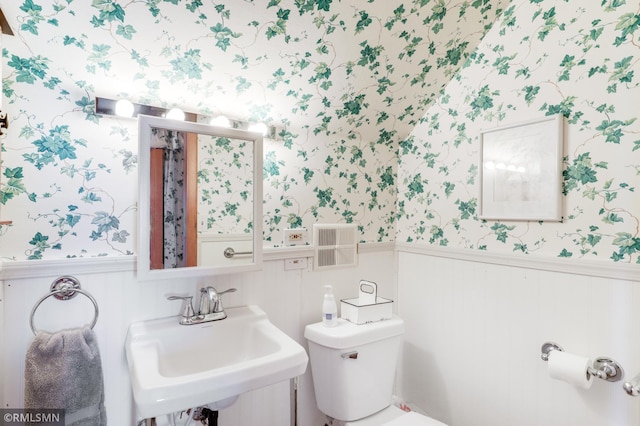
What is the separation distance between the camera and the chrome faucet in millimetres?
1369

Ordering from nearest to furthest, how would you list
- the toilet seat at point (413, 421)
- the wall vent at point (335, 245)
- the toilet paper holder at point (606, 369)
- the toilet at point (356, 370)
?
the toilet paper holder at point (606, 369), the toilet seat at point (413, 421), the toilet at point (356, 370), the wall vent at point (335, 245)

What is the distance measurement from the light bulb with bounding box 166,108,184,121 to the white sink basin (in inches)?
32.1

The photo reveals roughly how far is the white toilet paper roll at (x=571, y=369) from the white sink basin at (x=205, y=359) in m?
0.93

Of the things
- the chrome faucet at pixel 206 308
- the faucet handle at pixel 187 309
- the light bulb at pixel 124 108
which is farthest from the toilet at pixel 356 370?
the light bulb at pixel 124 108

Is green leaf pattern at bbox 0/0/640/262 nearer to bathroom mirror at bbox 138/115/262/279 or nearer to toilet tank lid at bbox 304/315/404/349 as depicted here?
bathroom mirror at bbox 138/115/262/279

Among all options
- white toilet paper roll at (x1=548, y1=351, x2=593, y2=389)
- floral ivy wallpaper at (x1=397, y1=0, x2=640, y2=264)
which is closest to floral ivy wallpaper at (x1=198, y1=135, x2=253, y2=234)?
floral ivy wallpaper at (x1=397, y1=0, x2=640, y2=264)

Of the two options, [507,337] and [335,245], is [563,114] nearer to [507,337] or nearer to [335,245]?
[507,337]

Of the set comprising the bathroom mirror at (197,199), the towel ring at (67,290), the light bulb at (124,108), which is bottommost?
the towel ring at (67,290)

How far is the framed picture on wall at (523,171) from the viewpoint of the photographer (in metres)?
1.36

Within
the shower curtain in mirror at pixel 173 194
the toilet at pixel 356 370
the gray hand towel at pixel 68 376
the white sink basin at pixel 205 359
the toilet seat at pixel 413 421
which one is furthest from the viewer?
the toilet at pixel 356 370

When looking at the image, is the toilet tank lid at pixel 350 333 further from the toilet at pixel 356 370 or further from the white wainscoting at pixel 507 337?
the white wainscoting at pixel 507 337

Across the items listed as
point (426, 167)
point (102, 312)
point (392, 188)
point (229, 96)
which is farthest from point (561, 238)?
point (102, 312)

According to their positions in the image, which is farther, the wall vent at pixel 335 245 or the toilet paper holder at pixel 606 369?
the wall vent at pixel 335 245

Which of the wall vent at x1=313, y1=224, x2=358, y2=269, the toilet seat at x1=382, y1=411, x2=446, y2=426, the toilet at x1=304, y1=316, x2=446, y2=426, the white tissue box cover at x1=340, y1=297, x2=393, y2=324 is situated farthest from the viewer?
the wall vent at x1=313, y1=224, x2=358, y2=269
